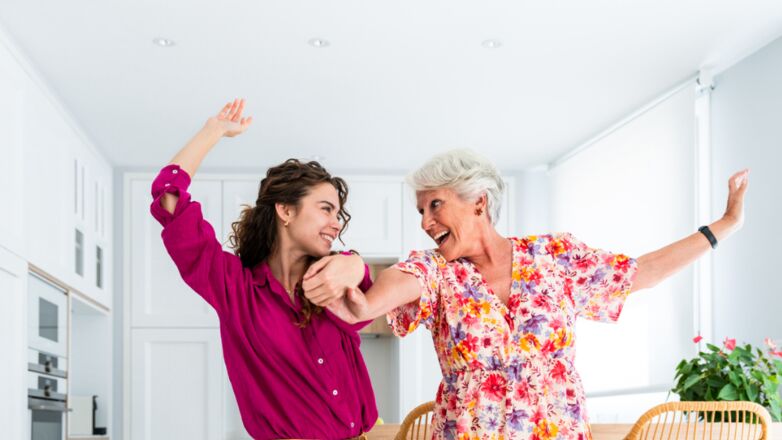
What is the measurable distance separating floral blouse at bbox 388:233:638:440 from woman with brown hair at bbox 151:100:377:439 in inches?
7.3

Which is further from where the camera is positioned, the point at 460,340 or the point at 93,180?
the point at 93,180

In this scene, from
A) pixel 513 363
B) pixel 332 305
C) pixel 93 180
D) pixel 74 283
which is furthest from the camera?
pixel 93 180

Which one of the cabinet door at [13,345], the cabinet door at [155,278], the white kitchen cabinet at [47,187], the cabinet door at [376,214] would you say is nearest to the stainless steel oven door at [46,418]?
the cabinet door at [13,345]

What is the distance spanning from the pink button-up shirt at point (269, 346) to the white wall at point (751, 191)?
2.84m

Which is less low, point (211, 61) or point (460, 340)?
point (211, 61)

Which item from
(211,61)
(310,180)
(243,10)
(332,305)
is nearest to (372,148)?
(211,61)

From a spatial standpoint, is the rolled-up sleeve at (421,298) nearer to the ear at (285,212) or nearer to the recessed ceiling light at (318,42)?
the ear at (285,212)

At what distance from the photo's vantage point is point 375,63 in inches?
185

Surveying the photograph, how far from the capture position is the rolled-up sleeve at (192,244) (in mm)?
2021

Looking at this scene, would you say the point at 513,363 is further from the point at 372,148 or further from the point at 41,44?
the point at 372,148

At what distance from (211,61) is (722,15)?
2252 mm

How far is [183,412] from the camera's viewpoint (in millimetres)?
6695

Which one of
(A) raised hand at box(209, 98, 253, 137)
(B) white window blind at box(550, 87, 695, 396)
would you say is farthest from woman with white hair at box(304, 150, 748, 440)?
(B) white window blind at box(550, 87, 695, 396)

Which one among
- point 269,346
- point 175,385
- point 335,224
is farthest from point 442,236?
point 175,385
